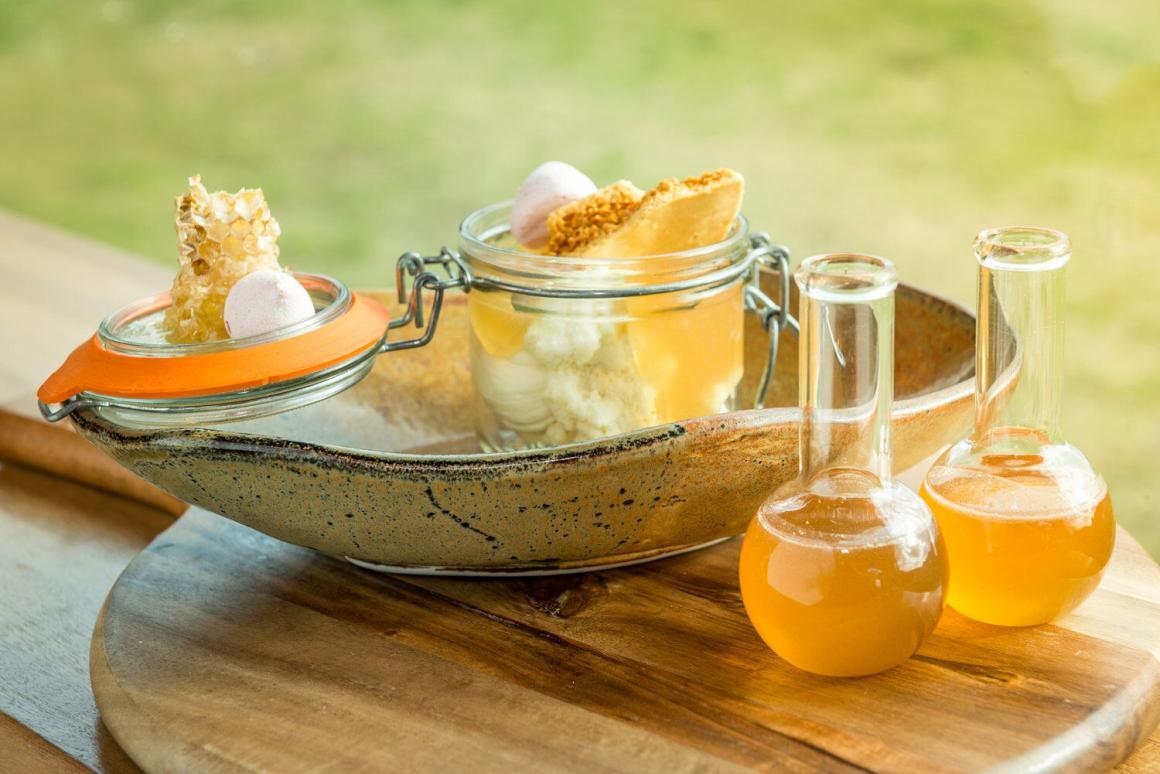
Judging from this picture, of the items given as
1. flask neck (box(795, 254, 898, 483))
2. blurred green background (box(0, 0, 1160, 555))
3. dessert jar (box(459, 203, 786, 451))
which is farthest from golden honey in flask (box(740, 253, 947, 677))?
blurred green background (box(0, 0, 1160, 555))

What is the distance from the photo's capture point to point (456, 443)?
2.60 ft

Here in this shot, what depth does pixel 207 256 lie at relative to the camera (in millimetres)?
670

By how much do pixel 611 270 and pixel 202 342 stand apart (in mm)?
207

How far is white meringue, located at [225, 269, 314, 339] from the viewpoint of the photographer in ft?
2.09

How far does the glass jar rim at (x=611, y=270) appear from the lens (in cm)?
65

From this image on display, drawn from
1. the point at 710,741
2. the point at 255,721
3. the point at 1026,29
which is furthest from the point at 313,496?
the point at 1026,29

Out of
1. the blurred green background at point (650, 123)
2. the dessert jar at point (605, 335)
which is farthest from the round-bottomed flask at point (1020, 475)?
the blurred green background at point (650, 123)

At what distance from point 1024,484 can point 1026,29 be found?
213 cm

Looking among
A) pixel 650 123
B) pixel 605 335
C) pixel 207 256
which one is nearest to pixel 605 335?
pixel 605 335

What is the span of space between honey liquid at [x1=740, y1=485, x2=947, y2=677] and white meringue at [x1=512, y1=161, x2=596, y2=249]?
255mm

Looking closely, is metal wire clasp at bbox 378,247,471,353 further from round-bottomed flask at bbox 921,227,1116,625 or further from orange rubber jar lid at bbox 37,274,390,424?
round-bottomed flask at bbox 921,227,1116,625

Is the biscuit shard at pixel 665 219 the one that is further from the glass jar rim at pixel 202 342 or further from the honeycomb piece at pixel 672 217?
the glass jar rim at pixel 202 342

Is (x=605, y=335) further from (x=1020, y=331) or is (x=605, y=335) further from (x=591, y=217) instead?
(x=1020, y=331)

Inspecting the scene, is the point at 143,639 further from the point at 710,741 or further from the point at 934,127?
the point at 934,127
